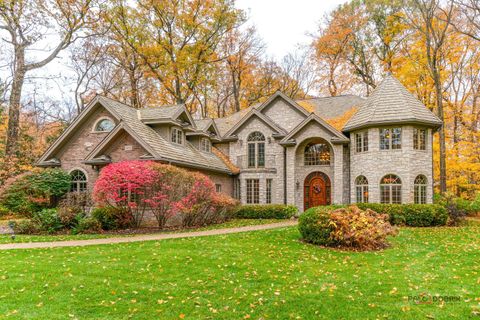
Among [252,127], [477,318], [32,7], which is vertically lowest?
[477,318]

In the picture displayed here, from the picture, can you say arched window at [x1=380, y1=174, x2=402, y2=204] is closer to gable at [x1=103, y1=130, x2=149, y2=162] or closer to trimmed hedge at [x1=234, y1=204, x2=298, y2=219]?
trimmed hedge at [x1=234, y1=204, x2=298, y2=219]

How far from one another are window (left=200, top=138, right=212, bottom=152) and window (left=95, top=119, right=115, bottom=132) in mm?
5898

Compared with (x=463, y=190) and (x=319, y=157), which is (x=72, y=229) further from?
(x=463, y=190)

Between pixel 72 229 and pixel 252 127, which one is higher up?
pixel 252 127

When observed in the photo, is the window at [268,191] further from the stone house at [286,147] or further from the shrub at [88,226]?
the shrub at [88,226]

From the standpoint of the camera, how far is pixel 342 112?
22.2m

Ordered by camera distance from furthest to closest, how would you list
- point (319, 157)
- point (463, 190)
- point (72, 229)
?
point (463, 190) → point (319, 157) → point (72, 229)

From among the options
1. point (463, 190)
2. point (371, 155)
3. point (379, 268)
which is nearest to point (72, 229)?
point (379, 268)

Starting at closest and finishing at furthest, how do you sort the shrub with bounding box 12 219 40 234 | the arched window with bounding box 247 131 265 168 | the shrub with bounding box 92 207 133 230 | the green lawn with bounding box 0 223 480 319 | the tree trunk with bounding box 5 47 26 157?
the green lawn with bounding box 0 223 480 319 < the shrub with bounding box 12 219 40 234 < the shrub with bounding box 92 207 133 230 < the tree trunk with bounding box 5 47 26 157 < the arched window with bounding box 247 131 265 168

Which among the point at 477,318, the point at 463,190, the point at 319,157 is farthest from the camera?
the point at 463,190

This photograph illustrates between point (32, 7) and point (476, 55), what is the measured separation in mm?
30579

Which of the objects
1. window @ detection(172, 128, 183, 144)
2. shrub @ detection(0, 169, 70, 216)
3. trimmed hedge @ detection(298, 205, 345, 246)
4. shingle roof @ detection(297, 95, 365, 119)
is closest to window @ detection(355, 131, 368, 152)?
shingle roof @ detection(297, 95, 365, 119)

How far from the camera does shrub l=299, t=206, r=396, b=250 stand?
33.5 ft

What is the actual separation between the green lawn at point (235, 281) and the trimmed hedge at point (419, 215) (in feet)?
17.0
